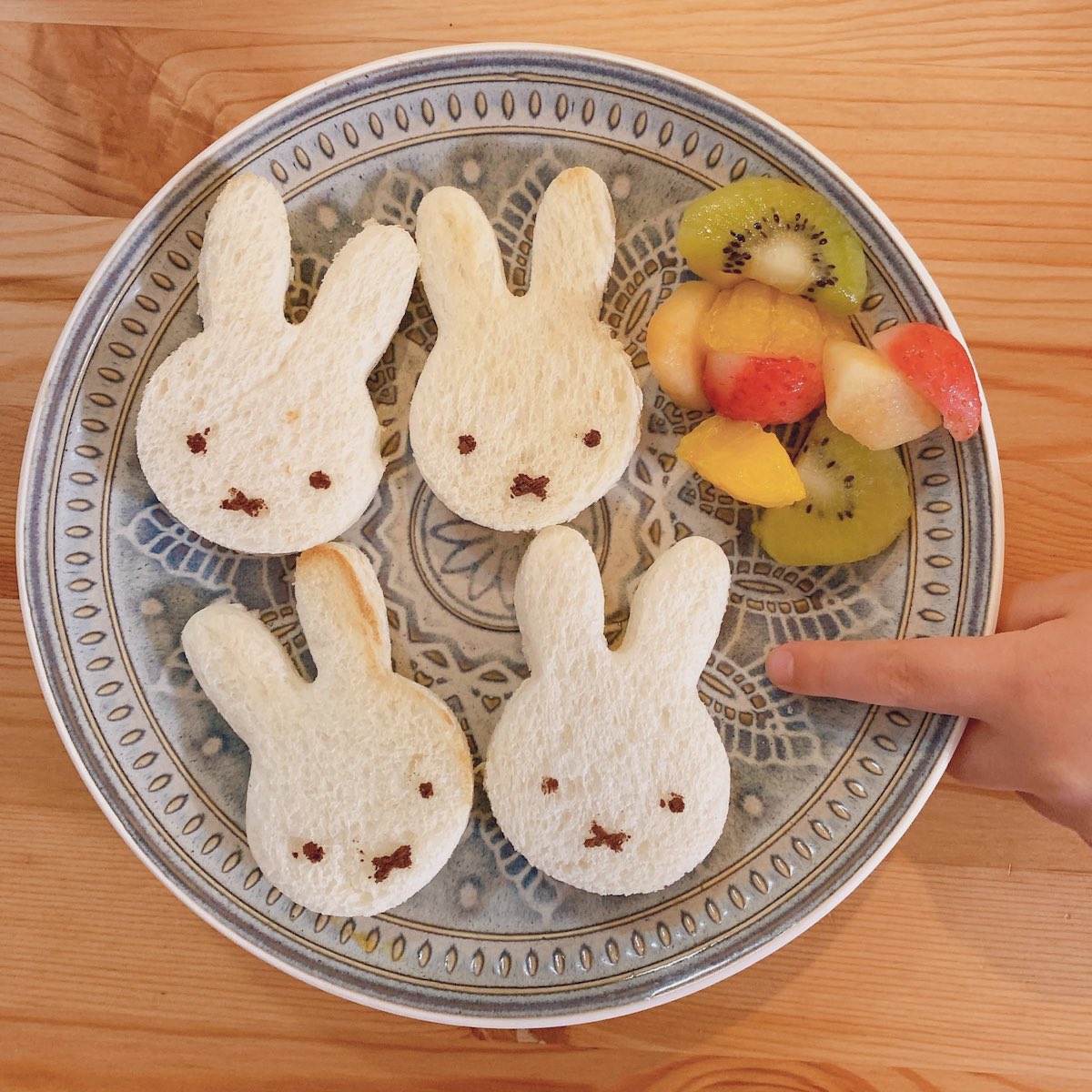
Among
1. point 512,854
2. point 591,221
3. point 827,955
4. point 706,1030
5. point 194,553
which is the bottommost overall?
point 706,1030

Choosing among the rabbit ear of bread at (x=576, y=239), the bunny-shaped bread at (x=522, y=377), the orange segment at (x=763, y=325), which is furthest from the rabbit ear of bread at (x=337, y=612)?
the orange segment at (x=763, y=325)

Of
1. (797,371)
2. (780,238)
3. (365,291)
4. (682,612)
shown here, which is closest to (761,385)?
(797,371)

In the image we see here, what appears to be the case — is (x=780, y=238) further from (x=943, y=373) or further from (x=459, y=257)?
(x=459, y=257)

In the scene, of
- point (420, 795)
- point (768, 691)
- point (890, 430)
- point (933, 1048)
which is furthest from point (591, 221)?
point (933, 1048)

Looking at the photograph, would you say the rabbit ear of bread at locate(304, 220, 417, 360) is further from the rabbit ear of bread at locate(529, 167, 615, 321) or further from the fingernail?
the fingernail

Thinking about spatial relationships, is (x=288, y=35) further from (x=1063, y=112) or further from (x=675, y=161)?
(x=1063, y=112)

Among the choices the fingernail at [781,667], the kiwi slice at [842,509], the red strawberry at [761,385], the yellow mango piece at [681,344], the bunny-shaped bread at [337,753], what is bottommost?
the bunny-shaped bread at [337,753]

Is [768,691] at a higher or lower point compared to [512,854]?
higher

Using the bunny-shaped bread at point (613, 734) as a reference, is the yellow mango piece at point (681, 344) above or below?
above

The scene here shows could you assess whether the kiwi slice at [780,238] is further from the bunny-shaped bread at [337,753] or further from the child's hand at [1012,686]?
the bunny-shaped bread at [337,753]
